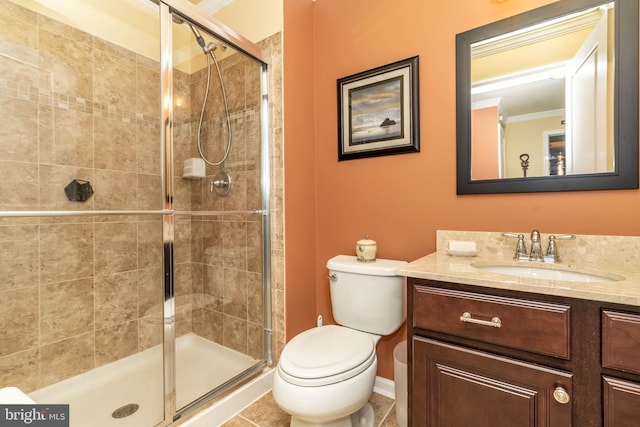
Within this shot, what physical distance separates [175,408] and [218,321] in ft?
1.91

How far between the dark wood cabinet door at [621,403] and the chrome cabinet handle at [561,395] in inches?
3.1

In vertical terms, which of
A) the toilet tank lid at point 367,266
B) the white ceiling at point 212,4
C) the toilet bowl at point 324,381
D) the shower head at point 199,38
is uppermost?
the white ceiling at point 212,4

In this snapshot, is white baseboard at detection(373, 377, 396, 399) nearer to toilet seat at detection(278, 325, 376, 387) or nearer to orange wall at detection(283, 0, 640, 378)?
orange wall at detection(283, 0, 640, 378)

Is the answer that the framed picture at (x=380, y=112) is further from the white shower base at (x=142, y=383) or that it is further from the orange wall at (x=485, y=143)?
the white shower base at (x=142, y=383)

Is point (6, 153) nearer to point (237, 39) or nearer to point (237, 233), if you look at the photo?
point (237, 233)

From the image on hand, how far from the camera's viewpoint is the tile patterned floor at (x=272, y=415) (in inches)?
55.8

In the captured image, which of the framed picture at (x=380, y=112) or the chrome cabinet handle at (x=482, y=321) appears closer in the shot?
the chrome cabinet handle at (x=482, y=321)

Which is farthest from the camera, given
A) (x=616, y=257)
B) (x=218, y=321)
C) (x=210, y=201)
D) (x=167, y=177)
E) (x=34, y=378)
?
(x=218, y=321)

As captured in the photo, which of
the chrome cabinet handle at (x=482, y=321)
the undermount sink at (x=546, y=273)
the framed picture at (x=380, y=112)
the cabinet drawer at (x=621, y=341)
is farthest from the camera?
the framed picture at (x=380, y=112)

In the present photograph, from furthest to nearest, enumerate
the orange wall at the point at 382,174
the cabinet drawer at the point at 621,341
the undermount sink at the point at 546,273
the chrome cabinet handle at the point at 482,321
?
1. the orange wall at the point at 382,174
2. the undermount sink at the point at 546,273
3. the chrome cabinet handle at the point at 482,321
4. the cabinet drawer at the point at 621,341

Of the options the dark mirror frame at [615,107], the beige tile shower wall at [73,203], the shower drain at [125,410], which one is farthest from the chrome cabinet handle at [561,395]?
the shower drain at [125,410]

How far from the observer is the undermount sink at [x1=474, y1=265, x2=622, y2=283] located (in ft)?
3.33

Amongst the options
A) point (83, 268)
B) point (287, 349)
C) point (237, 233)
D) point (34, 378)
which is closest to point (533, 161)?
point (287, 349)

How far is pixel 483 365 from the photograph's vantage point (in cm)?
89
